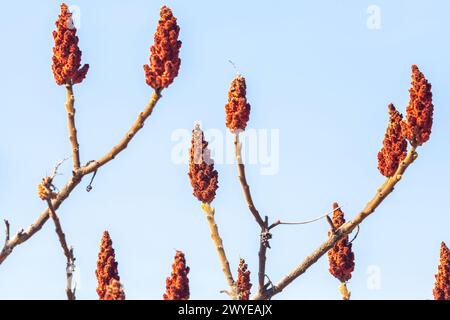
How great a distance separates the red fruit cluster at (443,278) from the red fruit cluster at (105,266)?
1068 cm

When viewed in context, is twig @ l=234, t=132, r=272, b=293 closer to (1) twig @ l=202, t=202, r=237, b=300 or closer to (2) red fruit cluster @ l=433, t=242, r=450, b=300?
(1) twig @ l=202, t=202, r=237, b=300

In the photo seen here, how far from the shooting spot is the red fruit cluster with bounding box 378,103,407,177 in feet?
64.5

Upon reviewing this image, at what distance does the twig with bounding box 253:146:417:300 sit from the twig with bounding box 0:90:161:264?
4381 millimetres

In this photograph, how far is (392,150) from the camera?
19812 mm

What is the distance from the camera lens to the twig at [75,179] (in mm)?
19531

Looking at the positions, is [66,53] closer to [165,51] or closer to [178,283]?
[165,51]

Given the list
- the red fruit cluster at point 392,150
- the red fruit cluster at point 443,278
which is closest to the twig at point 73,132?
the red fruit cluster at point 392,150

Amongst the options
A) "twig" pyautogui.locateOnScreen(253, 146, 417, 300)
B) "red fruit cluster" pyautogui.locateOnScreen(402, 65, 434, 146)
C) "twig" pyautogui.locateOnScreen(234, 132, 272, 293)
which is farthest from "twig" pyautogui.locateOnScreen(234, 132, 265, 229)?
"red fruit cluster" pyautogui.locateOnScreen(402, 65, 434, 146)

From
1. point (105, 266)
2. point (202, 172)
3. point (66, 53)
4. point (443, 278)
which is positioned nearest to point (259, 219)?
point (202, 172)

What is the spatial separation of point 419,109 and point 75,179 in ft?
24.7
